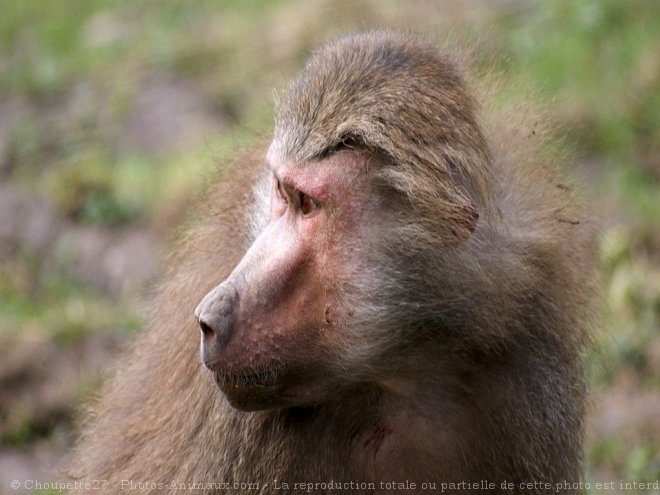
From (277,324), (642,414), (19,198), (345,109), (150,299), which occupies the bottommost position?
(642,414)

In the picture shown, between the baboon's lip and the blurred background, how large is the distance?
1284 millimetres

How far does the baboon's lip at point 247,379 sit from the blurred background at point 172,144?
1284mm

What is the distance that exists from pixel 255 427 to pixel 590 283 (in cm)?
132

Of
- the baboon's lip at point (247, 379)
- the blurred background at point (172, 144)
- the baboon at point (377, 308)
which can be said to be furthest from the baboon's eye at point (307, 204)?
the blurred background at point (172, 144)

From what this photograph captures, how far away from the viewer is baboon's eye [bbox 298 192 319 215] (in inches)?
149

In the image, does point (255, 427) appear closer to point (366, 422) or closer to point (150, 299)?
point (366, 422)

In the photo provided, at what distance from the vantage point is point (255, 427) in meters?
3.99

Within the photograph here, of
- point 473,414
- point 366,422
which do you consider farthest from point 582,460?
point 366,422

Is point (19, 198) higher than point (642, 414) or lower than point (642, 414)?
higher

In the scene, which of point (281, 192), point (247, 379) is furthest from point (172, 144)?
point (247, 379)

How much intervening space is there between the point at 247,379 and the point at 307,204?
1.79 feet

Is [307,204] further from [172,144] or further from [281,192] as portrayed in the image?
[172,144]

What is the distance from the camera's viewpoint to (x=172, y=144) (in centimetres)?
929

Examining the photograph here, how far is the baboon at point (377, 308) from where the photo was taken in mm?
3723
